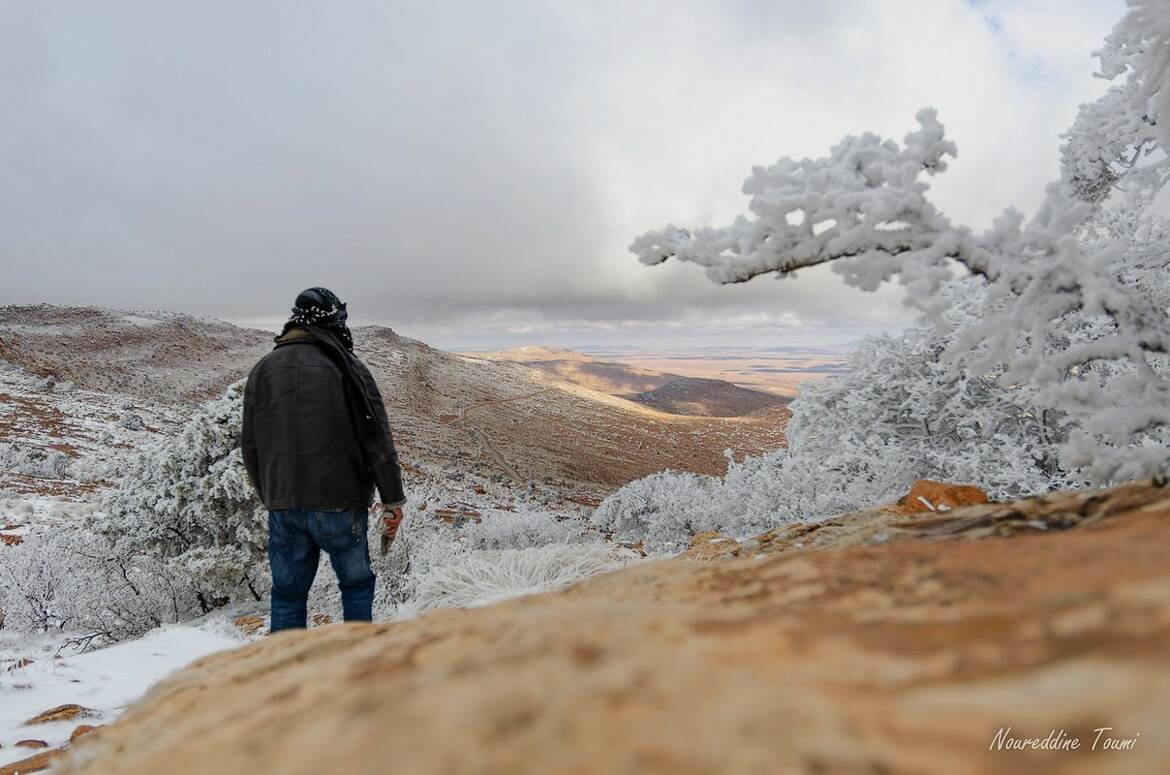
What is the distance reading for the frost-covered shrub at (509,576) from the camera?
2637 millimetres

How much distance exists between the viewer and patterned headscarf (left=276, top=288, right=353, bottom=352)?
2.96 m

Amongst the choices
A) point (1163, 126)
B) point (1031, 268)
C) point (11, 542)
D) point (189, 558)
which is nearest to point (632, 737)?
point (1031, 268)

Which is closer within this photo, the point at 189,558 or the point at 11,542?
the point at 189,558

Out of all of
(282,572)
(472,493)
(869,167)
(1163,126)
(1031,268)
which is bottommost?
(472,493)

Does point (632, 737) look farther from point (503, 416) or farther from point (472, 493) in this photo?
point (503, 416)

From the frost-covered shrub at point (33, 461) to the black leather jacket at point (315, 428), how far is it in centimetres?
1139

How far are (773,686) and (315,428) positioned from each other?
2.62 meters

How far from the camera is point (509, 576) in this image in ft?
9.12

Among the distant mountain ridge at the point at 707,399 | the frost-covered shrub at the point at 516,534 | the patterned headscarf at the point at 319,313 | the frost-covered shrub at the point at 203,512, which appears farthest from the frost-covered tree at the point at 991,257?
the distant mountain ridge at the point at 707,399

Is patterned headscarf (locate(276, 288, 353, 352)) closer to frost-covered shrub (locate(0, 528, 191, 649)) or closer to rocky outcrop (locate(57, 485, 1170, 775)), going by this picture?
rocky outcrop (locate(57, 485, 1170, 775))

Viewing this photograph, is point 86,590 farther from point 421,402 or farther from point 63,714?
point 421,402

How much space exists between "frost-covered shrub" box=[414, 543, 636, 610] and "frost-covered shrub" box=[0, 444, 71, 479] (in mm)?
11861

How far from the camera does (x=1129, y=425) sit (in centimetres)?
163

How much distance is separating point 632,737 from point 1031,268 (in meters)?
1.72
